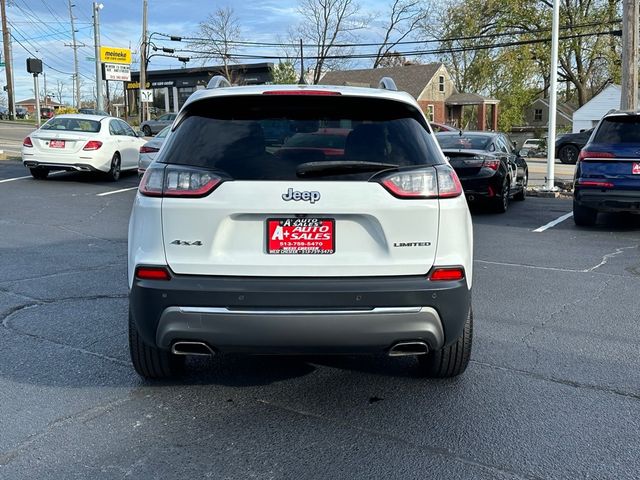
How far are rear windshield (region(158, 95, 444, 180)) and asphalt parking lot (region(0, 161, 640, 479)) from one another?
4.44 ft

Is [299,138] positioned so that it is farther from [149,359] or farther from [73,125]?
[73,125]

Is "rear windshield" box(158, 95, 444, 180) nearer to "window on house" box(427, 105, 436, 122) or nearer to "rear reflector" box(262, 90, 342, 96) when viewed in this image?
"rear reflector" box(262, 90, 342, 96)

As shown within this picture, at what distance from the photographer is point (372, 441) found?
11.0 ft

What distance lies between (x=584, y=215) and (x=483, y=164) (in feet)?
6.35

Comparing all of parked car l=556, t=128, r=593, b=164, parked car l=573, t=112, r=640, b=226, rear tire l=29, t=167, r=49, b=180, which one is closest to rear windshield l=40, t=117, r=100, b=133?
rear tire l=29, t=167, r=49, b=180

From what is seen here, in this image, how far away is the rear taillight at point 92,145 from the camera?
598 inches

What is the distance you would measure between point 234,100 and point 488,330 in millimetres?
2794

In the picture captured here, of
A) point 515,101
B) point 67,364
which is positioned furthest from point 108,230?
point 515,101

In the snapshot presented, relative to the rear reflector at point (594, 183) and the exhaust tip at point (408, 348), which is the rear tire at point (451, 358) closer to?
the exhaust tip at point (408, 348)

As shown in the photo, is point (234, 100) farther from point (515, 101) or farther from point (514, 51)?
point (515, 101)

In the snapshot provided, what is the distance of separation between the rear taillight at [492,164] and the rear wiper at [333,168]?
8.62 metres

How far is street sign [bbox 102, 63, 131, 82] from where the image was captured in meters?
34.2

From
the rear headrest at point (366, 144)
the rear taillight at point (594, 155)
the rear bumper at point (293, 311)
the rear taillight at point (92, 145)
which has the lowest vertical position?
the rear bumper at point (293, 311)

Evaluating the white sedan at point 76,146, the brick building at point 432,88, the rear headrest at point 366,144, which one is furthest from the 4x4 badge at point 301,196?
the brick building at point 432,88
